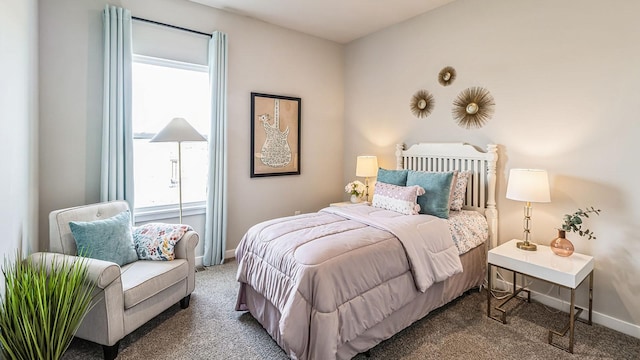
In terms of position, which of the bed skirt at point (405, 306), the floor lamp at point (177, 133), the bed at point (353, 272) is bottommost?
the bed skirt at point (405, 306)

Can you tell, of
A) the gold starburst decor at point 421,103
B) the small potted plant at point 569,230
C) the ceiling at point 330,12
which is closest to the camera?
the small potted plant at point 569,230

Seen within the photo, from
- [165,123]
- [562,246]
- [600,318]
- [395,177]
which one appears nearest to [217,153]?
[165,123]

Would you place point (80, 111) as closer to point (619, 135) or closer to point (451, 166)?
point (451, 166)

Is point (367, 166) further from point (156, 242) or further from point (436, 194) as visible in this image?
point (156, 242)

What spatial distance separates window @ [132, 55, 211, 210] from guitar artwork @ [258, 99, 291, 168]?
0.71 m

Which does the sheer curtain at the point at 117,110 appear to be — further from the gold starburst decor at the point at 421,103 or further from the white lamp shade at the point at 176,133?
the gold starburst decor at the point at 421,103

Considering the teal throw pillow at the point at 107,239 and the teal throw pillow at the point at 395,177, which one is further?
the teal throw pillow at the point at 395,177

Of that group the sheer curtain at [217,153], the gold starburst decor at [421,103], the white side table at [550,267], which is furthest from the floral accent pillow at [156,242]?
the gold starburst decor at [421,103]

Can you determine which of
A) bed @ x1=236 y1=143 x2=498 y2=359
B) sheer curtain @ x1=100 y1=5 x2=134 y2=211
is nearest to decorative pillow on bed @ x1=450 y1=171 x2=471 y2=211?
bed @ x1=236 y1=143 x2=498 y2=359

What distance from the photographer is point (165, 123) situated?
3412 mm

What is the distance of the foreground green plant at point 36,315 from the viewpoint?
4.54ft

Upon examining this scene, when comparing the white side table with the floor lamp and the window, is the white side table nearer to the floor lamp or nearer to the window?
the floor lamp

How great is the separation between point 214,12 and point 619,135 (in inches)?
155

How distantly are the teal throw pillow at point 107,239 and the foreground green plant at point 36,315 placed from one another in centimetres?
63
